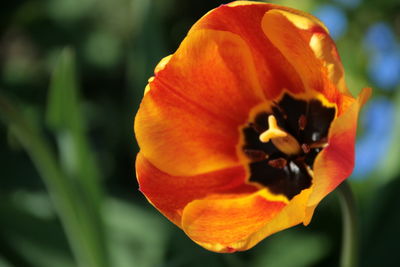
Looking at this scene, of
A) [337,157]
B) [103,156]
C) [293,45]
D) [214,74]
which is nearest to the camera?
[337,157]

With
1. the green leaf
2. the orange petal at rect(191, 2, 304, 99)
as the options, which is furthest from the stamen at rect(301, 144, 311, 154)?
the green leaf

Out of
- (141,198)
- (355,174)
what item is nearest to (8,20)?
(141,198)

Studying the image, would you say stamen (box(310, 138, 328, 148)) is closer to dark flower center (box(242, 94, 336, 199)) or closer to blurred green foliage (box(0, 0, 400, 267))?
dark flower center (box(242, 94, 336, 199))

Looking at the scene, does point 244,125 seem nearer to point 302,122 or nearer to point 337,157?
point 302,122

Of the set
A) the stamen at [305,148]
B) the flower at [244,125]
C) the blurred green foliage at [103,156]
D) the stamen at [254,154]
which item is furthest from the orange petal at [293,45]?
the blurred green foliage at [103,156]

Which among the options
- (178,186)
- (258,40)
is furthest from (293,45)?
(178,186)

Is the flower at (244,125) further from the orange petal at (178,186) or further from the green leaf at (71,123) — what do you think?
the green leaf at (71,123)
